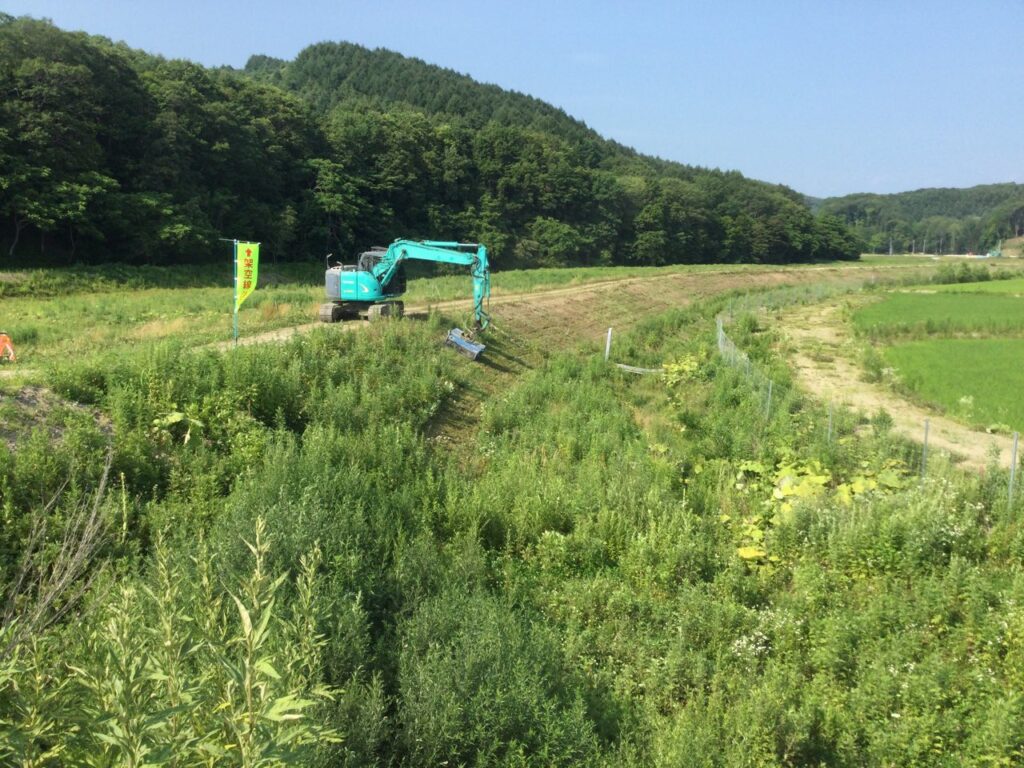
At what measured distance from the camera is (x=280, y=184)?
52.3 metres

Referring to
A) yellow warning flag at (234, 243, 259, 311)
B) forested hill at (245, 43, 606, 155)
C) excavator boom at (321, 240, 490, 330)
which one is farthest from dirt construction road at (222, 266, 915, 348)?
forested hill at (245, 43, 606, 155)

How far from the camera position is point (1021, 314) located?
33.9 metres

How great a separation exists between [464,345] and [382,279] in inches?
123

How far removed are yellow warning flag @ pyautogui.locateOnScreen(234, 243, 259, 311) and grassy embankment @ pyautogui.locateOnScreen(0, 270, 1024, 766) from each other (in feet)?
6.05

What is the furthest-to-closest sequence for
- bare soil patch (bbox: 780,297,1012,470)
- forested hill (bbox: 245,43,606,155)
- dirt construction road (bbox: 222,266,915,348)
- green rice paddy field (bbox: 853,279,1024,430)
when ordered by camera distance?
1. forested hill (bbox: 245,43,606,155)
2. dirt construction road (bbox: 222,266,915,348)
3. green rice paddy field (bbox: 853,279,1024,430)
4. bare soil patch (bbox: 780,297,1012,470)

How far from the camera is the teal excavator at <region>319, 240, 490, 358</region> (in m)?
19.5

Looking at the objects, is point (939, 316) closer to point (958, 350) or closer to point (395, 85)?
point (958, 350)

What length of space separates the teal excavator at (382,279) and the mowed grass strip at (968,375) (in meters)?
11.5

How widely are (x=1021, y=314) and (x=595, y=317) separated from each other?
20794mm

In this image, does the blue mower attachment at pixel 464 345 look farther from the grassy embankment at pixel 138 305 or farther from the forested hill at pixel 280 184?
the forested hill at pixel 280 184

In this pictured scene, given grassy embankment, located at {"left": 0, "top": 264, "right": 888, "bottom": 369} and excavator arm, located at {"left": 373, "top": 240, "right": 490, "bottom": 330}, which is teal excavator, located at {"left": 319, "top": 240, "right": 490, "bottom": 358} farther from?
grassy embankment, located at {"left": 0, "top": 264, "right": 888, "bottom": 369}

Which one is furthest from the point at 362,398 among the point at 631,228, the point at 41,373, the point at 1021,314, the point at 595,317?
the point at 631,228

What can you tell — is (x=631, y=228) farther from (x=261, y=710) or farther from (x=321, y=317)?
(x=261, y=710)

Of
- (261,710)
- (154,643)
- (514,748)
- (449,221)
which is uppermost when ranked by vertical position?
(449,221)
